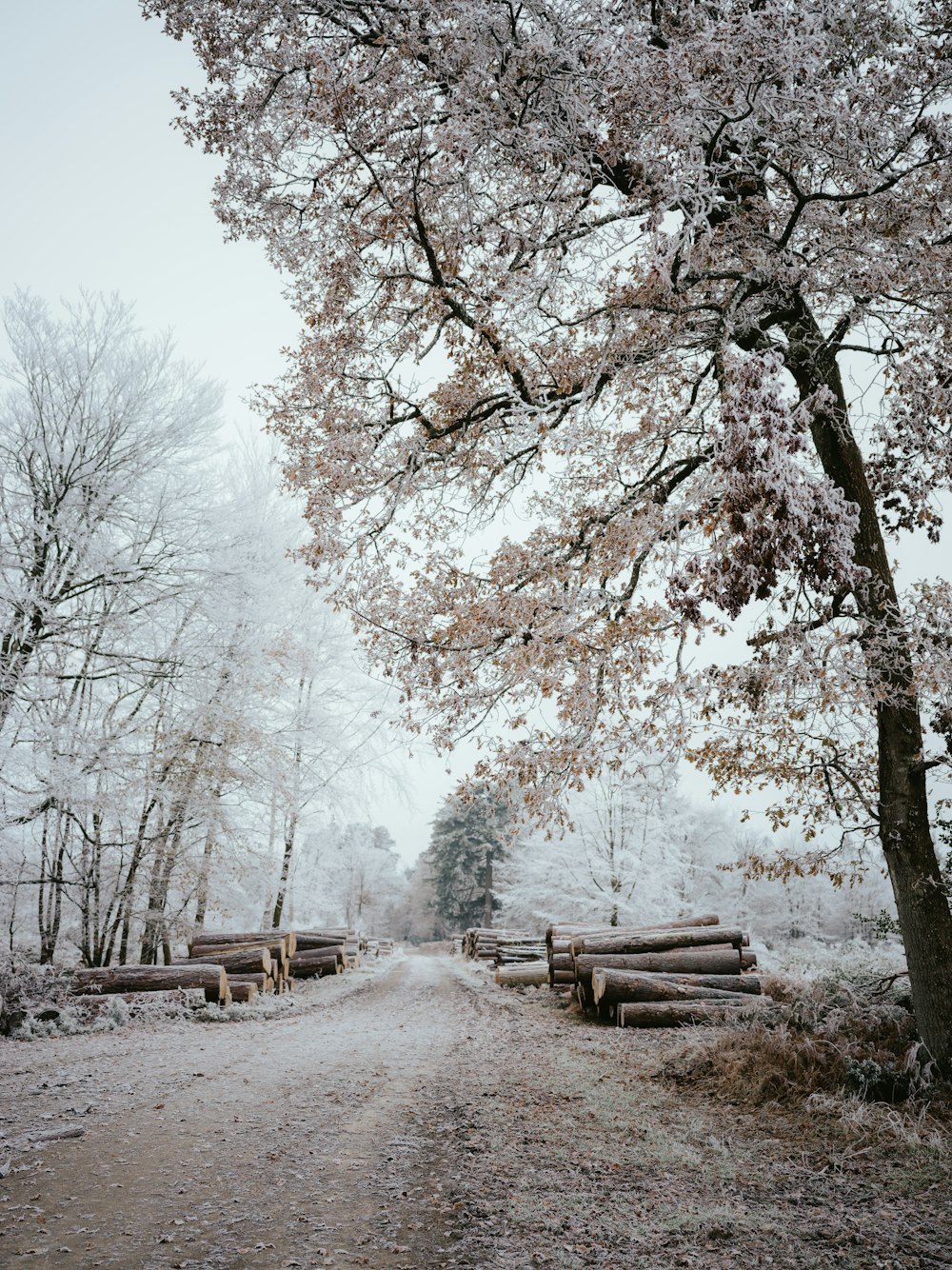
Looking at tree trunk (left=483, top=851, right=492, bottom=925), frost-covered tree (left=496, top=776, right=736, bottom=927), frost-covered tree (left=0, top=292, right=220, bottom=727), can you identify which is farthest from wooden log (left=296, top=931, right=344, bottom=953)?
tree trunk (left=483, top=851, right=492, bottom=925)

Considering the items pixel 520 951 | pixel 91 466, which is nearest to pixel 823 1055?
pixel 91 466

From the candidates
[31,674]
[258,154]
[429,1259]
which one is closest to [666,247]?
[258,154]

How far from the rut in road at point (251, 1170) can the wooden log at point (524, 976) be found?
28.6 feet

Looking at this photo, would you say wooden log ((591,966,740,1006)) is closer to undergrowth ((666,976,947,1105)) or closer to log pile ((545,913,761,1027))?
log pile ((545,913,761,1027))

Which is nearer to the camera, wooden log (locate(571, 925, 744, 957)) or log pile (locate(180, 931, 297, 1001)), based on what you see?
wooden log (locate(571, 925, 744, 957))

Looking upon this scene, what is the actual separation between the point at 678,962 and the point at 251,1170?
8.69m

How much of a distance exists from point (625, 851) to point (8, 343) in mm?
20254

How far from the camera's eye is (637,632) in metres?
5.68

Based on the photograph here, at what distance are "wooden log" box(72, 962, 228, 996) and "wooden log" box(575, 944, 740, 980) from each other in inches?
242

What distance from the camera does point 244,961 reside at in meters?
12.4

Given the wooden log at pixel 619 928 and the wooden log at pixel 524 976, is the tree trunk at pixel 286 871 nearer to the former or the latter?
the wooden log at pixel 524 976

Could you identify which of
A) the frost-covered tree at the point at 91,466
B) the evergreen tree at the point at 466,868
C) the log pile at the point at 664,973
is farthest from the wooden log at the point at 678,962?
the evergreen tree at the point at 466,868

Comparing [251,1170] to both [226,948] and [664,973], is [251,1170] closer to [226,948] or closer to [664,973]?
[664,973]

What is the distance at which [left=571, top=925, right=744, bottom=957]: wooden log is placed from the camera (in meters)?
11.7
